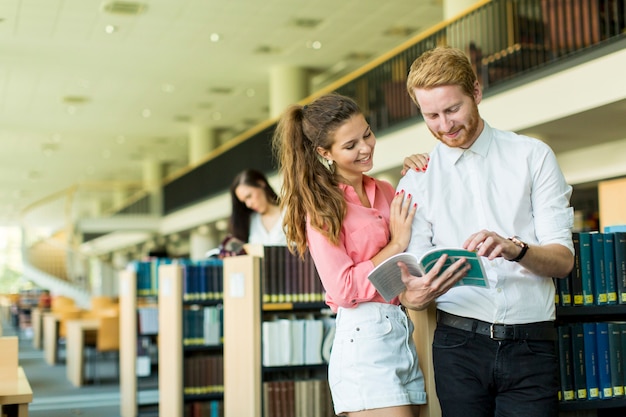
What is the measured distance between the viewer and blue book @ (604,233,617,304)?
277cm

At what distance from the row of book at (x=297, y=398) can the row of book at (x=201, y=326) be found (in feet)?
4.02

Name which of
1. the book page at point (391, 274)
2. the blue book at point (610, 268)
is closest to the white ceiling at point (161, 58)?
the blue book at point (610, 268)

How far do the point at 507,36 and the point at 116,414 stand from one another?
629cm

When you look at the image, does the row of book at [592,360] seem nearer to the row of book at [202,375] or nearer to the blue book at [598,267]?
the blue book at [598,267]

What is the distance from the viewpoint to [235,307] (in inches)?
179

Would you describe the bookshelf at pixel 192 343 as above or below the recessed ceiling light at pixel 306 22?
below

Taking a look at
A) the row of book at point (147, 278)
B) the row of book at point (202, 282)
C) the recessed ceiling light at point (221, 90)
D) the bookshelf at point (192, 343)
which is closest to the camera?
the bookshelf at point (192, 343)

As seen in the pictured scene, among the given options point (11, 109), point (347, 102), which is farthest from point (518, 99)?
point (11, 109)

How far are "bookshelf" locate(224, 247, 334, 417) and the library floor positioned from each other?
8.44 feet

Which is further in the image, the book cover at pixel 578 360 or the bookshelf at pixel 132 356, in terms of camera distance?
the bookshelf at pixel 132 356

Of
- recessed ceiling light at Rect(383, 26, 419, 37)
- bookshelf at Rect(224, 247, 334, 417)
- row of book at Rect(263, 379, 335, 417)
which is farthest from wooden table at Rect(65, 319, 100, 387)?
recessed ceiling light at Rect(383, 26, 419, 37)

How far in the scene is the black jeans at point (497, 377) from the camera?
201 cm

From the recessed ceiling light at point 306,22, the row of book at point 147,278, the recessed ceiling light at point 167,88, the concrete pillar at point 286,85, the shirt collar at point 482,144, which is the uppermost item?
the recessed ceiling light at point 306,22

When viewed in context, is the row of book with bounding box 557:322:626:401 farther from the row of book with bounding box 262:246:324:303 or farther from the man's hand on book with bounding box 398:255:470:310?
the row of book with bounding box 262:246:324:303
